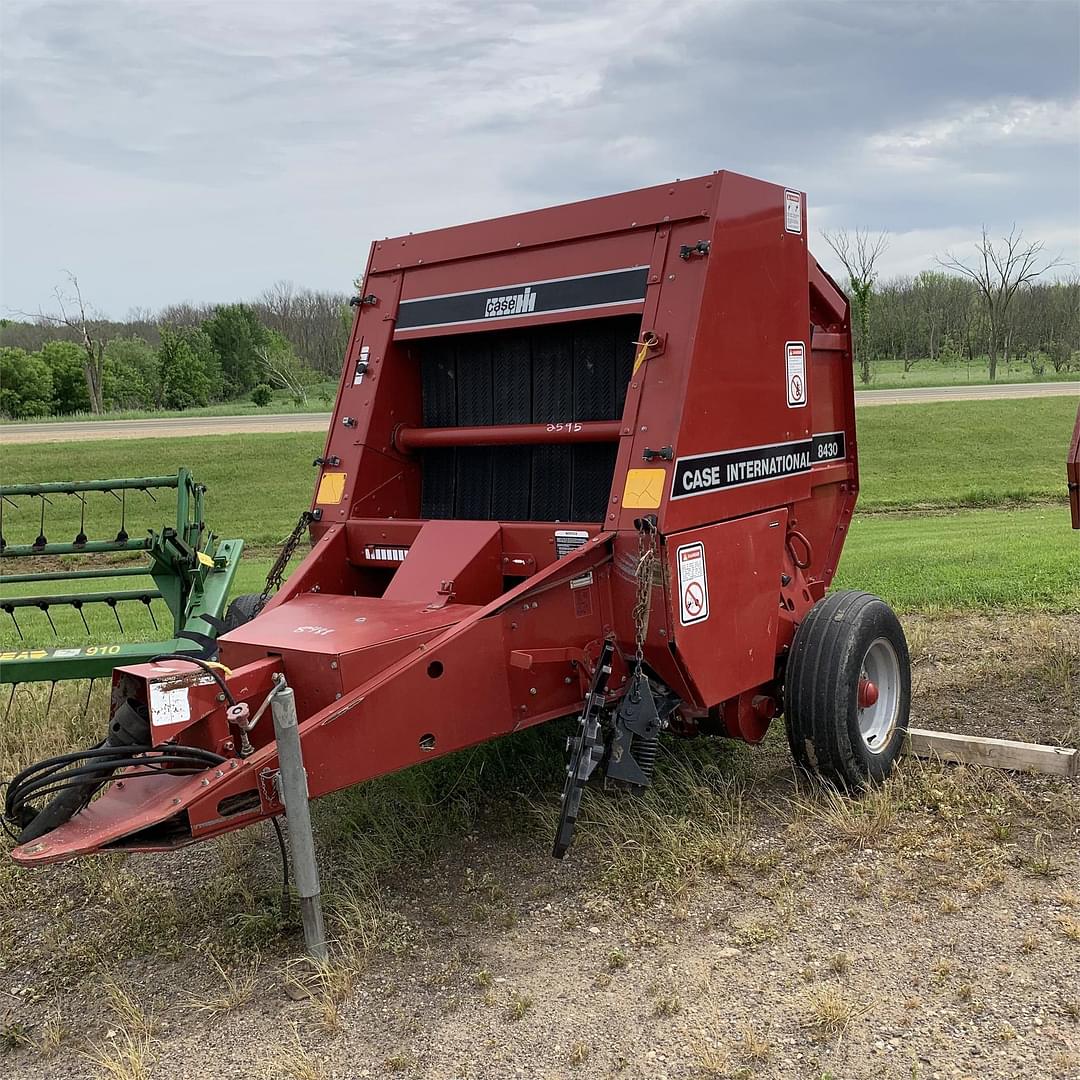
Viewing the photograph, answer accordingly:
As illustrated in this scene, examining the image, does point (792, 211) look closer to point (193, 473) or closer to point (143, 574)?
point (143, 574)

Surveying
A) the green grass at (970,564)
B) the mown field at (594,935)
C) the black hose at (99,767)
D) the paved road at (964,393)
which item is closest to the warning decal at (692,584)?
the mown field at (594,935)

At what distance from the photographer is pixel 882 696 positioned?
4.71 metres

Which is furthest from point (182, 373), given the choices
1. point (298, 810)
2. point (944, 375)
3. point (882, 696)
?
point (298, 810)

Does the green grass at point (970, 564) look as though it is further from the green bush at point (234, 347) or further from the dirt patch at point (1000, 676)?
the green bush at point (234, 347)

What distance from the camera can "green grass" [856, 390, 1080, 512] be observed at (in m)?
17.5

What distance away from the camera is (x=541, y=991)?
10.2ft

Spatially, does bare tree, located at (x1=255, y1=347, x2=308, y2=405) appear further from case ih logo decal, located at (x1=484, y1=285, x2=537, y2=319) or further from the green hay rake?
case ih logo decal, located at (x1=484, y1=285, x2=537, y2=319)

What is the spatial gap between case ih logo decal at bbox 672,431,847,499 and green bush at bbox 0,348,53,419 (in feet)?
127

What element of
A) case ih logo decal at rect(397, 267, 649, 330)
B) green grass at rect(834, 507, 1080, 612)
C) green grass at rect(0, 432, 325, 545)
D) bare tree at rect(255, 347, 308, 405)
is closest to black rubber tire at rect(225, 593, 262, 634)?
case ih logo decal at rect(397, 267, 649, 330)

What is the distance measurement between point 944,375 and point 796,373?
123ft

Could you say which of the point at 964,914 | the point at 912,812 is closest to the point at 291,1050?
the point at 964,914

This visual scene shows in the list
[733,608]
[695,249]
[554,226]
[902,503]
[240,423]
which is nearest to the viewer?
[695,249]

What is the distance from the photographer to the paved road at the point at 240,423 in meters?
25.8

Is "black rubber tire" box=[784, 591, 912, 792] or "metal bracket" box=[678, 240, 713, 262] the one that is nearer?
"metal bracket" box=[678, 240, 713, 262]
